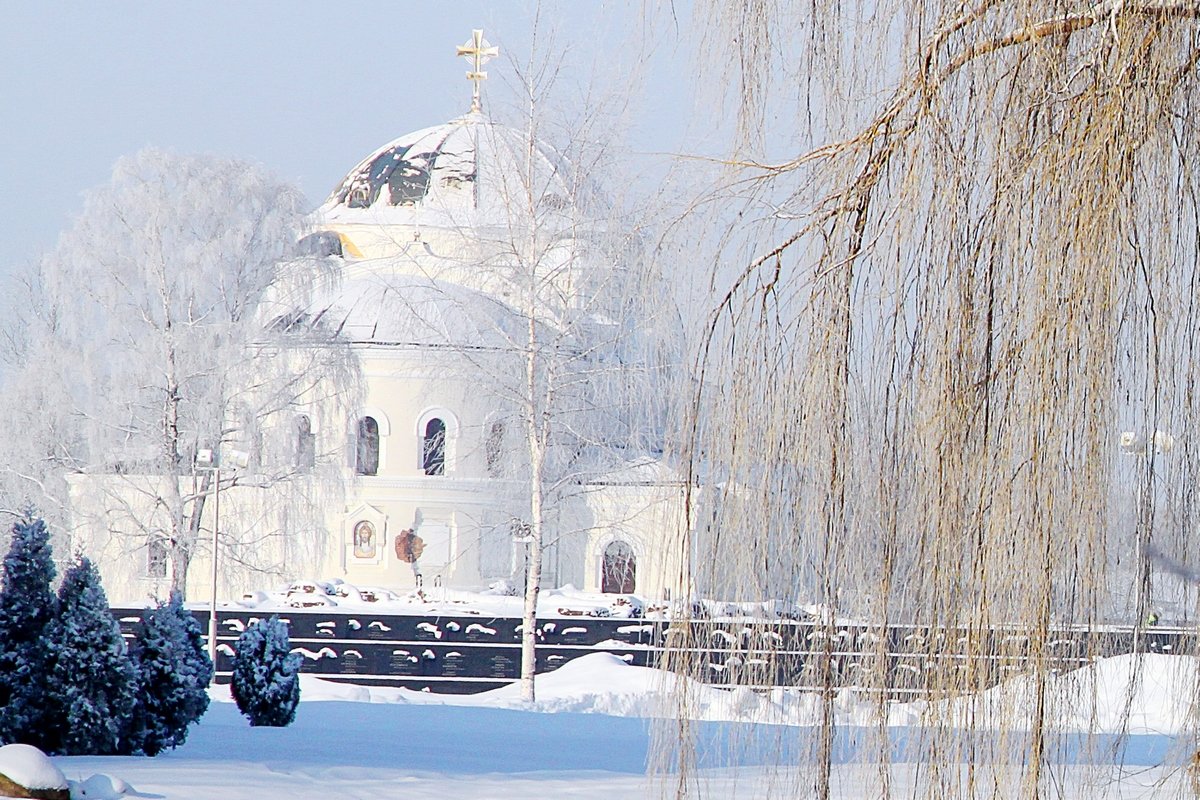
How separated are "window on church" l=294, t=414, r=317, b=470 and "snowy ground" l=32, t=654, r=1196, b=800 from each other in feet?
14.5

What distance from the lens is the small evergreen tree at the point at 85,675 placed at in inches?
406

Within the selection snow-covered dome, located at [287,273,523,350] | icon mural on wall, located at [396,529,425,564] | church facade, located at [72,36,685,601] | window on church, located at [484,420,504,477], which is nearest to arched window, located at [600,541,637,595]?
church facade, located at [72,36,685,601]

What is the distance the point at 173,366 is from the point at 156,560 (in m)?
3.48

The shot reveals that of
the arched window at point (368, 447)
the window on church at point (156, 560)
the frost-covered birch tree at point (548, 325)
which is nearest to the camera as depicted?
the frost-covered birch tree at point (548, 325)

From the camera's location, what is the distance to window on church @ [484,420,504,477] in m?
21.2

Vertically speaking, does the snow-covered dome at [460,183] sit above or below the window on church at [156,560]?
above

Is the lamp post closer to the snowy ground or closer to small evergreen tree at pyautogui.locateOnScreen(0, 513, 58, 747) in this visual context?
the snowy ground

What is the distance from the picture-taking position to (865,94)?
3738 millimetres

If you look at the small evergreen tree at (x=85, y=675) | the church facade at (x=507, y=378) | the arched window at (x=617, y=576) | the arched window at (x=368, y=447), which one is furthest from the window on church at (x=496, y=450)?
the arched window at (x=368, y=447)

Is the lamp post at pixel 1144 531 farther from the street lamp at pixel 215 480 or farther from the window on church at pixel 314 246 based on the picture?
the window on church at pixel 314 246

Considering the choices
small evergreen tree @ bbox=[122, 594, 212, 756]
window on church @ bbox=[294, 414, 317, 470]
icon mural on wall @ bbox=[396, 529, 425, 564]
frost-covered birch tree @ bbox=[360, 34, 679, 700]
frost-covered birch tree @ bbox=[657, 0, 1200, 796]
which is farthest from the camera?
icon mural on wall @ bbox=[396, 529, 425, 564]

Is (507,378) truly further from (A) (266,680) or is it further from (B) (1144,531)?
(B) (1144,531)

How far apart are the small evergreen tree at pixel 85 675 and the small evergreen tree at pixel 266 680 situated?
9.56 feet

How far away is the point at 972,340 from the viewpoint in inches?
134
